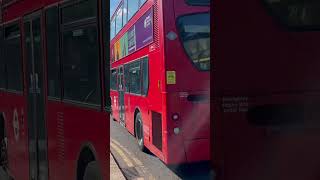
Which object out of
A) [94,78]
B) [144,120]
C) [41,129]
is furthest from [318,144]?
[144,120]

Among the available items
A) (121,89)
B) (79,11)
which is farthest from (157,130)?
(79,11)

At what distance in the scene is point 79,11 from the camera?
4383mm

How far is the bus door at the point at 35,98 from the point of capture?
5.62 metres

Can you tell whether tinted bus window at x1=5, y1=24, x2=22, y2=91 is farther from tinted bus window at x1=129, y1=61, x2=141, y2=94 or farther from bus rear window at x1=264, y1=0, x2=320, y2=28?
bus rear window at x1=264, y1=0, x2=320, y2=28

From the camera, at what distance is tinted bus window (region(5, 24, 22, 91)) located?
21.8ft

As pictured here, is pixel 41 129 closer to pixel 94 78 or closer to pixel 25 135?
pixel 25 135

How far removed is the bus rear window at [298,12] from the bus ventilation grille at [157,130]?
6270 mm

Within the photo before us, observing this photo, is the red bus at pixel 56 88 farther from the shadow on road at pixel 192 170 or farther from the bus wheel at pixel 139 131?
the bus wheel at pixel 139 131

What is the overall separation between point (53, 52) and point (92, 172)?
58.0 inches

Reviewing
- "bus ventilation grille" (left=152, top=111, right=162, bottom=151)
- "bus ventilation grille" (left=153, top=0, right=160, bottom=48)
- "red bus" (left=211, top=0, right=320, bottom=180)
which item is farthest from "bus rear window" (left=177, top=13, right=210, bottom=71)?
"red bus" (left=211, top=0, right=320, bottom=180)

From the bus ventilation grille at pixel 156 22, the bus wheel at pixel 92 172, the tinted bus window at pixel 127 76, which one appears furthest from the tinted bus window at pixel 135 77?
the bus wheel at pixel 92 172

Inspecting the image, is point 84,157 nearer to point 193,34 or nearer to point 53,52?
point 53,52

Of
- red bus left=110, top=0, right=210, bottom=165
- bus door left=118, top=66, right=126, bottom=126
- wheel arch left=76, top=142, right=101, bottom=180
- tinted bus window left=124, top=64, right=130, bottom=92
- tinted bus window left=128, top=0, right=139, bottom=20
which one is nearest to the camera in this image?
wheel arch left=76, top=142, right=101, bottom=180

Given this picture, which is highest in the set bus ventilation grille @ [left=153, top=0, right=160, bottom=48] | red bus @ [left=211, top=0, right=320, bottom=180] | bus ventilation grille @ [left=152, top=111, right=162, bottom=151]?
bus ventilation grille @ [left=153, top=0, right=160, bottom=48]
